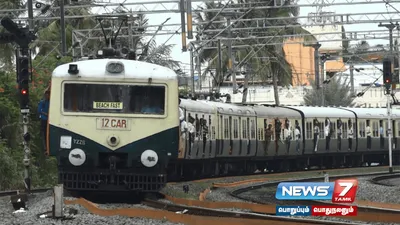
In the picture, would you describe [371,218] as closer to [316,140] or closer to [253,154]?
[253,154]

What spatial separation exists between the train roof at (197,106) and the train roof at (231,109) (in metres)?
0.21

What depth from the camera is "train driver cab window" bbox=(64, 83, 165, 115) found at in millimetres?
17109

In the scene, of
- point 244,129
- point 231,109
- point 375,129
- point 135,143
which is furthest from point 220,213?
point 375,129

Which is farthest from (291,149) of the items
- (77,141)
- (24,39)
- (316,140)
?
(77,141)

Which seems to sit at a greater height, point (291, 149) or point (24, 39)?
point (24, 39)

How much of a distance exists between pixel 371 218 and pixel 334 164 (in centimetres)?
2646

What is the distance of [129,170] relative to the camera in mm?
17062

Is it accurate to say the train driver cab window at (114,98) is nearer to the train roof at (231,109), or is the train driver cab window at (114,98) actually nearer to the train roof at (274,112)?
the train roof at (231,109)

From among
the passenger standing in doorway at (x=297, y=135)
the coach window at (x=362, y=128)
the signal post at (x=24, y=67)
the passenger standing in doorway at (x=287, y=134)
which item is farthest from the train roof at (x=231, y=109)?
the coach window at (x=362, y=128)

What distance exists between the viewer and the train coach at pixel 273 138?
2611cm

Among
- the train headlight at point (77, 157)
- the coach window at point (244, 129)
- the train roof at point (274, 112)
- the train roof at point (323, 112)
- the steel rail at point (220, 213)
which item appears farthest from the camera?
the train roof at point (323, 112)

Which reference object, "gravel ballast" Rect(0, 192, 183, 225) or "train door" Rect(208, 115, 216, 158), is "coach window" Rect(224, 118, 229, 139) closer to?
"train door" Rect(208, 115, 216, 158)

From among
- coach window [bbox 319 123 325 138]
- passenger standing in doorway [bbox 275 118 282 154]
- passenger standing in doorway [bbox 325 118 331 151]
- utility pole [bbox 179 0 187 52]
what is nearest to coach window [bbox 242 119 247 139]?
passenger standing in doorway [bbox 275 118 282 154]

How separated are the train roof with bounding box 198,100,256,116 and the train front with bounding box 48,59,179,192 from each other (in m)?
9.83
